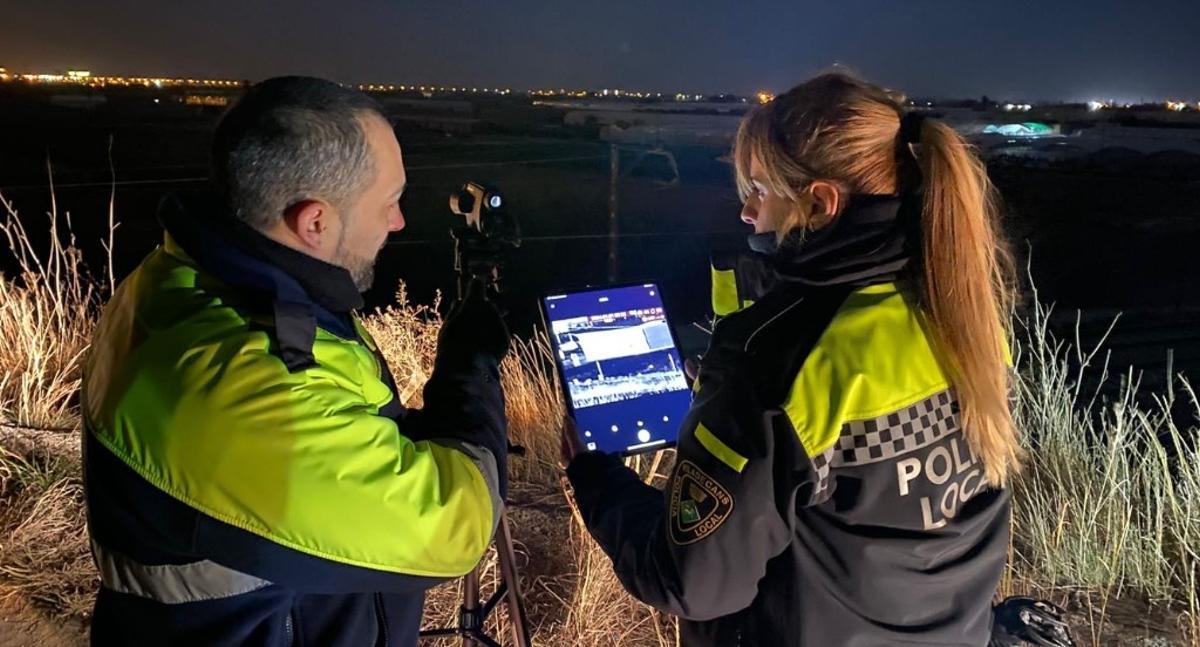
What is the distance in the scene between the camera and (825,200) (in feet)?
4.62

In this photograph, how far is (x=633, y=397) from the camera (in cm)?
196

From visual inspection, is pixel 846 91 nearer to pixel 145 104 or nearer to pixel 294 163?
pixel 294 163

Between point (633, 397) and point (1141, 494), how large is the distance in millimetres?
2931

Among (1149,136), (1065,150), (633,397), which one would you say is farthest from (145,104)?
(633,397)

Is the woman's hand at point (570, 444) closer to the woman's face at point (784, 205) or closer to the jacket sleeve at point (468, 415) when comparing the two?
the jacket sleeve at point (468, 415)

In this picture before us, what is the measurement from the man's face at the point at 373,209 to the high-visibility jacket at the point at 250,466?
8 centimetres

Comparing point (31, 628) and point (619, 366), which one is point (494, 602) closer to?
point (619, 366)

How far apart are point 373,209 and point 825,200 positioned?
2.50 feet

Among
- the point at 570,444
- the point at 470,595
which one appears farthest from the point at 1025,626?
the point at 470,595

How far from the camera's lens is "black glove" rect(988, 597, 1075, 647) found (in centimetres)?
172

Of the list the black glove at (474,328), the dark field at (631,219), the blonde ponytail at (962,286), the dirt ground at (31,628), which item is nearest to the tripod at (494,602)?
the black glove at (474,328)

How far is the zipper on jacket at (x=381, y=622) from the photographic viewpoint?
1454mm

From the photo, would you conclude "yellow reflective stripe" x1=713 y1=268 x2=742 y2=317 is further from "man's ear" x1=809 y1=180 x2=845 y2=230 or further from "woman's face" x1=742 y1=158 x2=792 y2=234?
"man's ear" x1=809 y1=180 x2=845 y2=230

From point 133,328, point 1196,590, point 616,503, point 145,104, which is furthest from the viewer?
point 145,104
